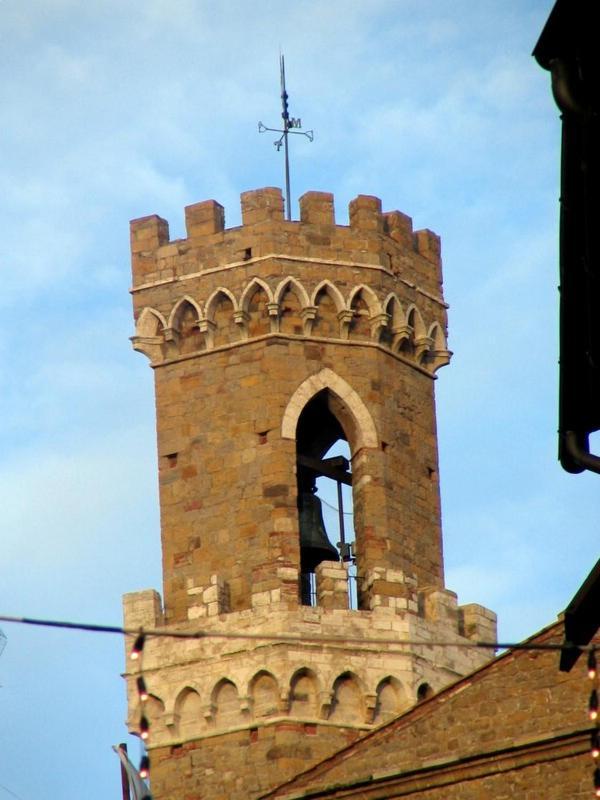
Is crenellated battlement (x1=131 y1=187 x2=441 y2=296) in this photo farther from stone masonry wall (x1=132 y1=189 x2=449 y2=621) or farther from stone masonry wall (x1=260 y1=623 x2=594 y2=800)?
stone masonry wall (x1=260 y1=623 x2=594 y2=800)

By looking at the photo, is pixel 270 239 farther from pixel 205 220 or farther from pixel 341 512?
pixel 341 512

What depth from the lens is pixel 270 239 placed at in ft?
111

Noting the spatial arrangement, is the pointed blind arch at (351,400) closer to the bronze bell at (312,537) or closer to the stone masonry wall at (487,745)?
the bronze bell at (312,537)

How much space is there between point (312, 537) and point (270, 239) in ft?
13.2

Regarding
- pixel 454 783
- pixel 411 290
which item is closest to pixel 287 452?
pixel 411 290

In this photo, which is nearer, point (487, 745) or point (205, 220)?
point (487, 745)

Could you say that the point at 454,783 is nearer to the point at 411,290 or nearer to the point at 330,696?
the point at 330,696

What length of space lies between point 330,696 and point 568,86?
17.6m

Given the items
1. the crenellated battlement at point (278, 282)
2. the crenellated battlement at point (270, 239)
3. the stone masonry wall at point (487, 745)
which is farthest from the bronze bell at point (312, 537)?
the stone masonry wall at point (487, 745)

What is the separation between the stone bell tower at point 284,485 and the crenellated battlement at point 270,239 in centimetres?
3

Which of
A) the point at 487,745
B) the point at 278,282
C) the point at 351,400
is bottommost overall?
the point at 487,745

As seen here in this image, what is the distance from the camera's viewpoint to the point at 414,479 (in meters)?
33.7

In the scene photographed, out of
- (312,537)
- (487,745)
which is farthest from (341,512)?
(487,745)

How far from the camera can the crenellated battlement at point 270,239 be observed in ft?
111
